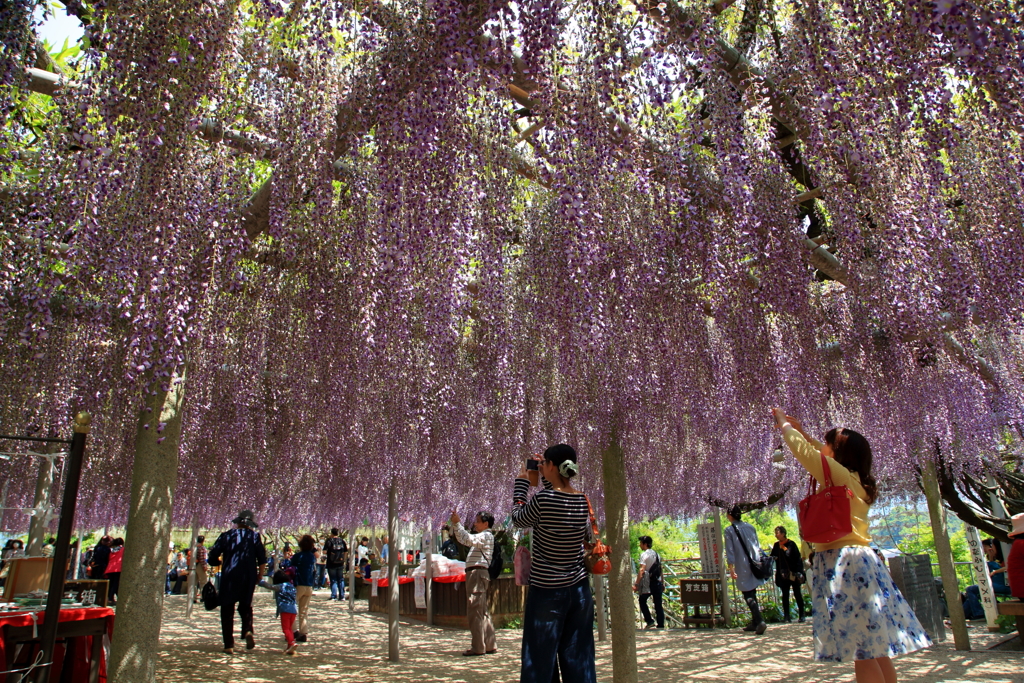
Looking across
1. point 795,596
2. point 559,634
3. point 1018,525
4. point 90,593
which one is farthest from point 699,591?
point 90,593

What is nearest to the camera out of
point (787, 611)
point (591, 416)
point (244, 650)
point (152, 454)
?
point (152, 454)

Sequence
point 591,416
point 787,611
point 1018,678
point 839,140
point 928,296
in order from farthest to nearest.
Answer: point 787,611
point 591,416
point 1018,678
point 928,296
point 839,140

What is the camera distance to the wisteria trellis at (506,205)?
3350 millimetres

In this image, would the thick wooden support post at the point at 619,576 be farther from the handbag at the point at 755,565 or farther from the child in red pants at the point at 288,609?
the handbag at the point at 755,565

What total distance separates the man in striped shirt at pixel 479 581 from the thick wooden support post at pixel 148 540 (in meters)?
3.43

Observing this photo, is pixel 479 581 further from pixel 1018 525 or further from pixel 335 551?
pixel 335 551

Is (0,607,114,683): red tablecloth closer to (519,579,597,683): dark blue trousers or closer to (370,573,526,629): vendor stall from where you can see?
(519,579,597,683): dark blue trousers

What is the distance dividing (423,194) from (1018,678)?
5770mm

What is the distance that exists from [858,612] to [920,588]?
633 centimetres

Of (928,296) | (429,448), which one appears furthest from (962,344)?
(429,448)

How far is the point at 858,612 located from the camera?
275cm

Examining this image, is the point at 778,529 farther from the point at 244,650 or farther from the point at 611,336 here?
the point at 244,650

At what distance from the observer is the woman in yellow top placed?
8.93ft

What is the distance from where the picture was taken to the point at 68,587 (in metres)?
5.89
